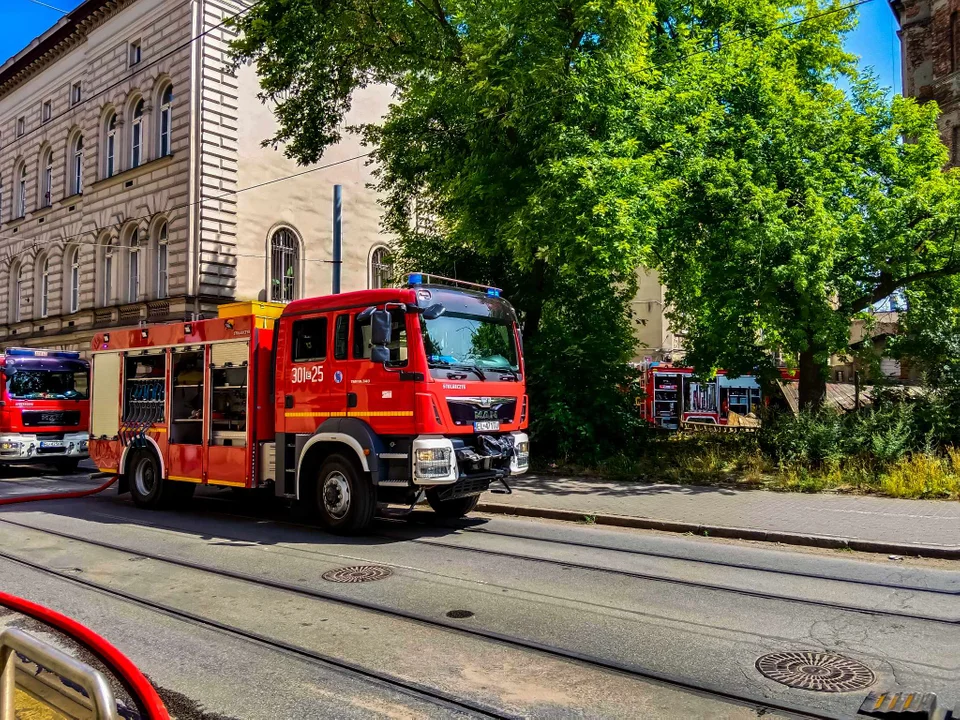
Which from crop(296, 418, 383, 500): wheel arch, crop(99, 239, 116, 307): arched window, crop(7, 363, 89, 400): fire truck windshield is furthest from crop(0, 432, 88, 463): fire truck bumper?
crop(99, 239, 116, 307): arched window

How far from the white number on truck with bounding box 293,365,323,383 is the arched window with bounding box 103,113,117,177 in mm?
24705

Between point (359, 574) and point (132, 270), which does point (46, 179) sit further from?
point (359, 574)

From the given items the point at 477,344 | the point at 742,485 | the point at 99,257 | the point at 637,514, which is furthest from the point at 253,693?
the point at 99,257

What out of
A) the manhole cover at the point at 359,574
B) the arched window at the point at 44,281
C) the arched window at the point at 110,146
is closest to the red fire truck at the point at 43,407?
the manhole cover at the point at 359,574

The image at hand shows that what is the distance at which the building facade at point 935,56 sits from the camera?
26139 millimetres

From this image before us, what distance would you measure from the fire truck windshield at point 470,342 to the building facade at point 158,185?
1642cm

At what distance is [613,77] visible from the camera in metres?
13.7

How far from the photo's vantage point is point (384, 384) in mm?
9039

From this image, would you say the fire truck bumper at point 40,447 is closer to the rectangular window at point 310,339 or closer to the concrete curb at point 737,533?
the rectangular window at point 310,339

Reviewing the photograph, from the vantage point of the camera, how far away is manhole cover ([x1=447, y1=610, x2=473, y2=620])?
6.06 meters

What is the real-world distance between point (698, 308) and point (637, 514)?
6.19 meters

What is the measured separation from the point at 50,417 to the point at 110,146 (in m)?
17.2

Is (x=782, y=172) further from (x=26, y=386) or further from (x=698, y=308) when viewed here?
(x=26, y=386)

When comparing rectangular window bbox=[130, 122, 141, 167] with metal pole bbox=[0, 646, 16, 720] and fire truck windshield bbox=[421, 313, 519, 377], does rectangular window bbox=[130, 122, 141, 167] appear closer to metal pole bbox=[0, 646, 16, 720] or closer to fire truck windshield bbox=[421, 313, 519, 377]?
fire truck windshield bbox=[421, 313, 519, 377]
